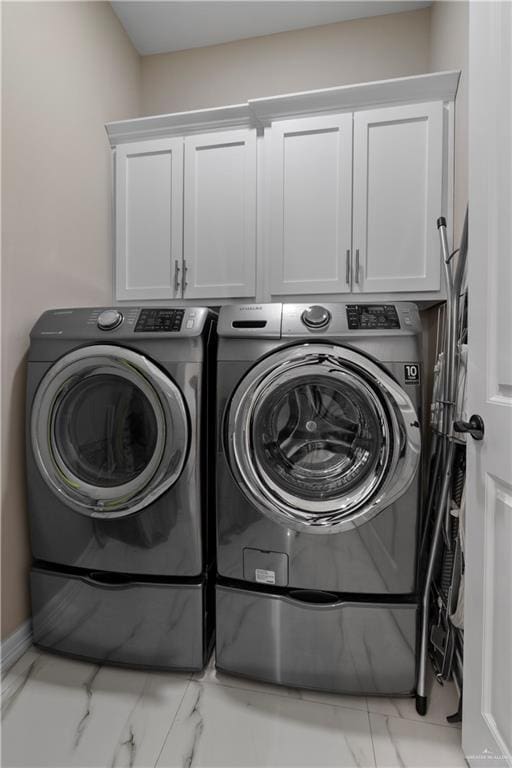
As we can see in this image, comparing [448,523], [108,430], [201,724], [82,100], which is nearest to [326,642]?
[201,724]

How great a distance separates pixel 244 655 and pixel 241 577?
263 millimetres

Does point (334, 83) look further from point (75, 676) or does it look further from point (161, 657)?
point (75, 676)

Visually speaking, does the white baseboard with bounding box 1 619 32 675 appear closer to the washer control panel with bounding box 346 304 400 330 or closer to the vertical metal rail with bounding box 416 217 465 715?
the vertical metal rail with bounding box 416 217 465 715

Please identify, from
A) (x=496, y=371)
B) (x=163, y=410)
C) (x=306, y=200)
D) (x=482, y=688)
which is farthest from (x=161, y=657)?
(x=306, y=200)

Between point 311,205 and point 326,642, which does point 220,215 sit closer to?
point 311,205

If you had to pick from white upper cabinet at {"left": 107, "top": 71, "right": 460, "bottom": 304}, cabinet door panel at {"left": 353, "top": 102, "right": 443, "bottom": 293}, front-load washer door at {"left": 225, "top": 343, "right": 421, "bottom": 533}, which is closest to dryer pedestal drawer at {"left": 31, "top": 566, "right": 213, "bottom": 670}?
front-load washer door at {"left": 225, "top": 343, "right": 421, "bottom": 533}

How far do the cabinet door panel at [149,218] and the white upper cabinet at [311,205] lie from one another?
1.65 feet

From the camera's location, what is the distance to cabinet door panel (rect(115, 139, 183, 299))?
1967 mm

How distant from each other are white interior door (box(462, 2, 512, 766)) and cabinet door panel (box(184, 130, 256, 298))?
41.5 inches

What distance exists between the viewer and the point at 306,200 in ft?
5.98

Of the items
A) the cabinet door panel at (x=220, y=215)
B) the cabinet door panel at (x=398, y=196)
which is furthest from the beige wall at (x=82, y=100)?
the cabinet door panel at (x=220, y=215)

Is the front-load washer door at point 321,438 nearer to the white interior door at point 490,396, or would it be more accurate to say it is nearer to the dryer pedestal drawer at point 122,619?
the white interior door at point 490,396

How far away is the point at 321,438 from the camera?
1.33m

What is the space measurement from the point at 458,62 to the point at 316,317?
1.30 metres
